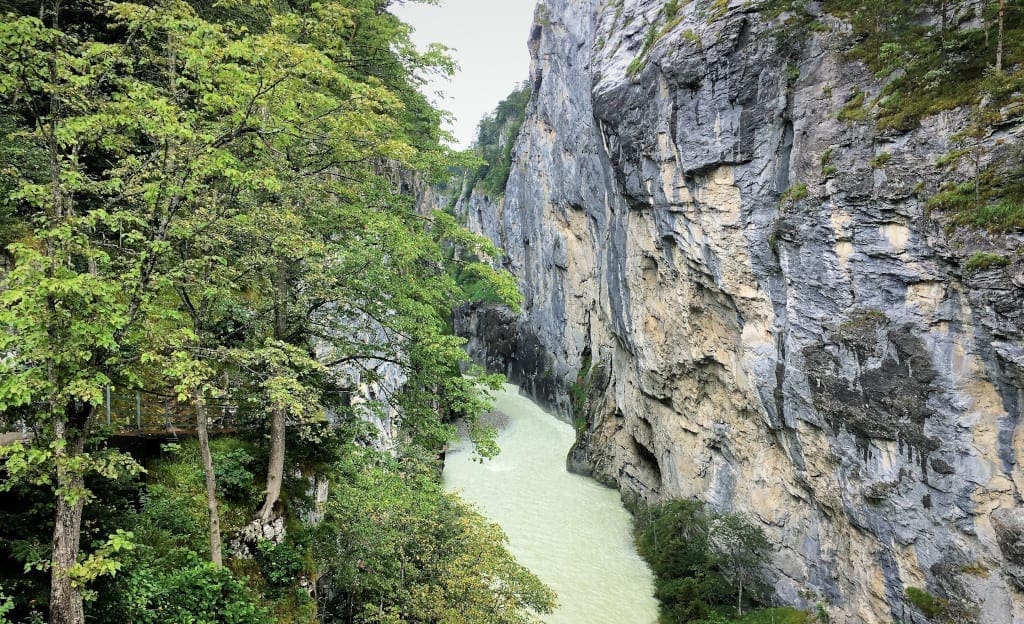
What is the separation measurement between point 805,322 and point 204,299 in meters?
13.7

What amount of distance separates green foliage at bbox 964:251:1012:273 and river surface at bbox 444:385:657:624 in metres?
11.0

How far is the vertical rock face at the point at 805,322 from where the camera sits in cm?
1026

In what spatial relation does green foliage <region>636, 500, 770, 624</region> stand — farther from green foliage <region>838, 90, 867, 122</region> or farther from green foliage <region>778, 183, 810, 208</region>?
green foliage <region>838, 90, 867, 122</region>

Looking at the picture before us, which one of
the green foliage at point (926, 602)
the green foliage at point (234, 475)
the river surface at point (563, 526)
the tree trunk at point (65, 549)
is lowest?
the river surface at point (563, 526)

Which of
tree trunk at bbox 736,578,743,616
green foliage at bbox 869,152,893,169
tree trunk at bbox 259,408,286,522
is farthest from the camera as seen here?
tree trunk at bbox 736,578,743,616

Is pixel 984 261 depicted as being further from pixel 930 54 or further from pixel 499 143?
pixel 499 143

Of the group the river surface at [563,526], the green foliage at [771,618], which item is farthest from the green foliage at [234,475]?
the green foliage at [771,618]

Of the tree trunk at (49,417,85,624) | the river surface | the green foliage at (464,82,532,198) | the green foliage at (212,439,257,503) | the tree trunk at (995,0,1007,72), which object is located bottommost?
the river surface

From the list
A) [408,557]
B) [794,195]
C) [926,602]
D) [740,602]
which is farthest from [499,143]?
[926,602]

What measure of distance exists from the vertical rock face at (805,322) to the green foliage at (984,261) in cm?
14

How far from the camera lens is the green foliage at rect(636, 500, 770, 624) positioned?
15.4m

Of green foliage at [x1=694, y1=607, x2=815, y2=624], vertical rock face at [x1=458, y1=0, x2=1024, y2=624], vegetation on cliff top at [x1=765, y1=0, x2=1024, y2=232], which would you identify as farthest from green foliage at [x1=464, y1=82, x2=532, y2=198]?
green foliage at [x1=694, y1=607, x2=815, y2=624]

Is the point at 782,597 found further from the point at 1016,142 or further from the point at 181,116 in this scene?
the point at 181,116

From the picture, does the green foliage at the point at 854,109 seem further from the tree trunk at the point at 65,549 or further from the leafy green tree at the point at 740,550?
the tree trunk at the point at 65,549
